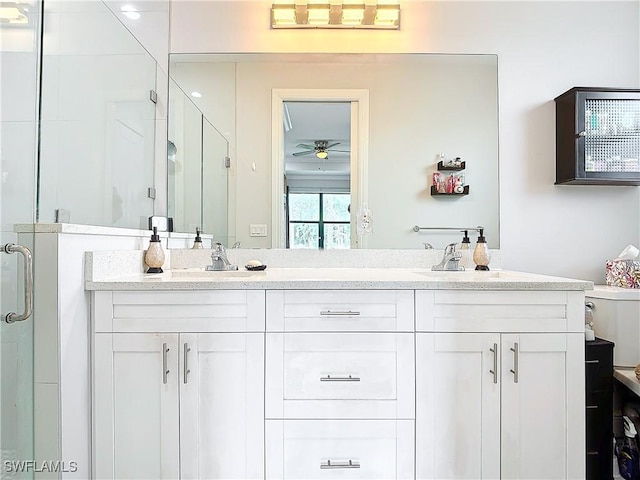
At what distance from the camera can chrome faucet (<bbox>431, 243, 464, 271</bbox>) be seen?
76.1 inches

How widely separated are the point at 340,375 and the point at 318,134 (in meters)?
1.14

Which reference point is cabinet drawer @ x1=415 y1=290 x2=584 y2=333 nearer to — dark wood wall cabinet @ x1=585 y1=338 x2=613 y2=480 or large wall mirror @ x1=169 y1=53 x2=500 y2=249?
dark wood wall cabinet @ x1=585 y1=338 x2=613 y2=480

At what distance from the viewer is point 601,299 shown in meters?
1.88

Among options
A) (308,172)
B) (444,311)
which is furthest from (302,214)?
(444,311)

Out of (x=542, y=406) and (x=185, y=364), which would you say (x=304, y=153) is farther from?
(x=542, y=406)

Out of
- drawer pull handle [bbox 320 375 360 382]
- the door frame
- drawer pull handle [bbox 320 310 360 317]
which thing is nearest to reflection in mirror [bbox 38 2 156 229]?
the door frame

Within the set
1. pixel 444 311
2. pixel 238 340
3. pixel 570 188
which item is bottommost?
pixel 238 340

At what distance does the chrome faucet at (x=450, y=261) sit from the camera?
76.1 inches

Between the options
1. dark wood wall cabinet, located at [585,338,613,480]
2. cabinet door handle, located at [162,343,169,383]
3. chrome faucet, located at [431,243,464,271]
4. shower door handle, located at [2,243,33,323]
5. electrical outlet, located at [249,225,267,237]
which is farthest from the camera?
electrical outlet, located at [249,225,267,237]

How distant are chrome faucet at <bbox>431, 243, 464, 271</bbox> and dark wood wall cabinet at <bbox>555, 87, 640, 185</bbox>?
2.14ft

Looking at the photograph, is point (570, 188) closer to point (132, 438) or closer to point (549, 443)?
point (549, 443)

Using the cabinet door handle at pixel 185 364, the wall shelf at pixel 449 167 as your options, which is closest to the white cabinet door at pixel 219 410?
the cabinet door handle at pixel 185 364

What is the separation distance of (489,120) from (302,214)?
1045mm

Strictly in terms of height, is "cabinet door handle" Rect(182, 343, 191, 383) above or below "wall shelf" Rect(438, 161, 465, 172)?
below
